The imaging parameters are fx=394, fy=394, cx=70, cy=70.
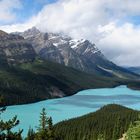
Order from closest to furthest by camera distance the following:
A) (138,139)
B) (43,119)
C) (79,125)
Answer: (138,139), (43,119), (79,125)

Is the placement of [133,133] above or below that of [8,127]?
below

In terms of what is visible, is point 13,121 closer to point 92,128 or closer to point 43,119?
point 43,119

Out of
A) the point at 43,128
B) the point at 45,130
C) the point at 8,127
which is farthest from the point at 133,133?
the point at 45,130

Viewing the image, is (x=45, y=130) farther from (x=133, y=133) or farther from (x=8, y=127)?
(x=133, y=133)

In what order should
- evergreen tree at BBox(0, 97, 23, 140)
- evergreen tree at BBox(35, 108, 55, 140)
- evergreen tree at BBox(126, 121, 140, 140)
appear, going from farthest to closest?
evergreen tree at BBox(35, 108, 55, 140) < evergreen tree at BBox(0, 97, 23, 140) < evergreen tree at BBox(126, 121, 140, 140)

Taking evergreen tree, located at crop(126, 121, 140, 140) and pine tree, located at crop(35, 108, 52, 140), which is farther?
pine tree, located at crop(35, 108, 52, 140)

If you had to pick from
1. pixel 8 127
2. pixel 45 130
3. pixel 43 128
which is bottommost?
pixel 45 130

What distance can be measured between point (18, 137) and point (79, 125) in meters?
174

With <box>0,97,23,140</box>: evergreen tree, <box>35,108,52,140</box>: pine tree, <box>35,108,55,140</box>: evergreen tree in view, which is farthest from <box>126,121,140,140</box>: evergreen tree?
<box>35,108,55,140</box>: evergreen tree

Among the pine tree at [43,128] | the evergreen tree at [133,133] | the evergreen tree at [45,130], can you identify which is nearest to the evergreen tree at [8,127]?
the pine tree at [43,128]

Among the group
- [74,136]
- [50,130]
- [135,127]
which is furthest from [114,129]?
[135,127]

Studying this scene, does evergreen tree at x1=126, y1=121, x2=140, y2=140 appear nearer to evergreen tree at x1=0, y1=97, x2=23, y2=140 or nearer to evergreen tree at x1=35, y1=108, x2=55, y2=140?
evergreen tree at x1=0, y1=97, x2=23, y2=140

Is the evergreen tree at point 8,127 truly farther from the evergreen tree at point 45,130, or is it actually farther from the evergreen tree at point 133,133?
the evergreen tree at point 133,133

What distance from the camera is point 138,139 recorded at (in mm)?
20172
